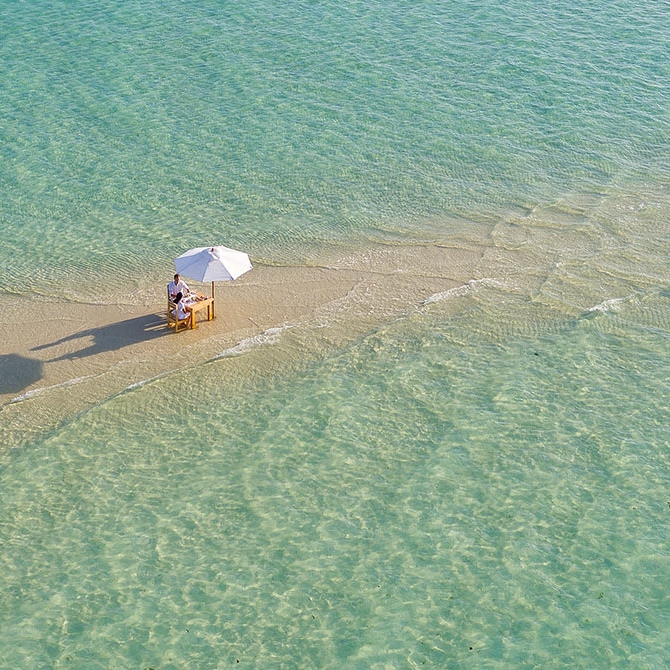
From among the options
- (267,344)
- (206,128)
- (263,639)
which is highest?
(206,128)

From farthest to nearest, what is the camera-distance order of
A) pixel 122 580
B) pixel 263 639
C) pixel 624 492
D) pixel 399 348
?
pixel 399 348, pixel 624 492, pixel 122 580, pixel 263 639

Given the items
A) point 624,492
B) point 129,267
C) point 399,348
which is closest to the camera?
point 624,492

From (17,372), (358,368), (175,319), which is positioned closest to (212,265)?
(175,319)

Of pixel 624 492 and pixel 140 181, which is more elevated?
pixel 140 181

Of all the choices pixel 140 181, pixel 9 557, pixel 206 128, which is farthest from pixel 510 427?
pixel 206 128

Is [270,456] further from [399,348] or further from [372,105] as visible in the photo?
[372,105]

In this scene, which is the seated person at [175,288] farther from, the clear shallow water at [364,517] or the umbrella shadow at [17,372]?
the umbrella shadow at [17,372]
